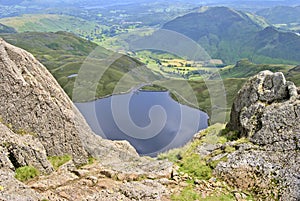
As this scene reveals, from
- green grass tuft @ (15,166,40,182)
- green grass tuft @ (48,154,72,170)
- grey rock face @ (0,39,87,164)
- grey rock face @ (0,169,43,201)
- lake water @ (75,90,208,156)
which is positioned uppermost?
grey rock face @ (0,39,87,164)

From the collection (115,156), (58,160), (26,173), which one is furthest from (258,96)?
(26,173)

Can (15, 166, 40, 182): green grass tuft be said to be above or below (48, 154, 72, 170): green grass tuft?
above

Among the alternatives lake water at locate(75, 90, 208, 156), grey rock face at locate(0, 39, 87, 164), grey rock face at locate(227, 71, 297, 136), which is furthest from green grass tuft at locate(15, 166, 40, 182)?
lake water at locate(75, 90, 208, 156)

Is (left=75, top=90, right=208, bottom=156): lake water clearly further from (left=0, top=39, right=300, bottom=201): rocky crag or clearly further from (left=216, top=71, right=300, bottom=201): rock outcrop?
(left=0, top=39, right=300, bottom=201): rocky crag

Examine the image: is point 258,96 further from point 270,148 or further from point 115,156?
point 115,156

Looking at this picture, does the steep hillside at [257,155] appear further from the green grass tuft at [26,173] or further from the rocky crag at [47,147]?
the green grass tuft at [26,173]

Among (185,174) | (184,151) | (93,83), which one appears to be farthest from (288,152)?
(93,83)
